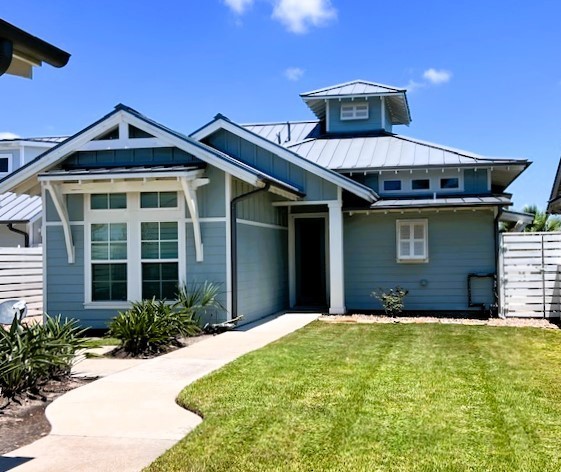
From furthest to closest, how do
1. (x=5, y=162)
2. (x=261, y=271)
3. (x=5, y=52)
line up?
(x=5, y=162) → (x=261, y=271) → (x=5, y=52)

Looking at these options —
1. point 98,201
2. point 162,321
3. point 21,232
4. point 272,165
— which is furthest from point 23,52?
point 21,232

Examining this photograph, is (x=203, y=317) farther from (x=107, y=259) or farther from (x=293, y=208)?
(x=293, y=208)

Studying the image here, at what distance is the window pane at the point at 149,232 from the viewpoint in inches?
489

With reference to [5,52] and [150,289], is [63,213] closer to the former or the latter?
[150,289]

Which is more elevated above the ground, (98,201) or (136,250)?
(98,201)

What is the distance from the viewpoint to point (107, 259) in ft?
41.2

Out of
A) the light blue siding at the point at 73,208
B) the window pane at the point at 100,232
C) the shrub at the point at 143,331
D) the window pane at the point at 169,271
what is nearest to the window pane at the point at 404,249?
the window pane at the point at 169,271

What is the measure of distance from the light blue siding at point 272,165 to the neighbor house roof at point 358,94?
17.0 feet

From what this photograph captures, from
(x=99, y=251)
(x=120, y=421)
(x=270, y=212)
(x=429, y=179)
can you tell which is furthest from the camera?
(x=429, y=179)

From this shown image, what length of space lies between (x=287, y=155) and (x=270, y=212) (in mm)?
1561

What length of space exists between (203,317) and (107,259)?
2319mm

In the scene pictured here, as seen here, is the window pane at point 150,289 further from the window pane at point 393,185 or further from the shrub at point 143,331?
the window pane at point 393,185

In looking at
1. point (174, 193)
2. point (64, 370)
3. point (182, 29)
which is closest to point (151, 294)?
point (174, 193)

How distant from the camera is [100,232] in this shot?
12.6 m
